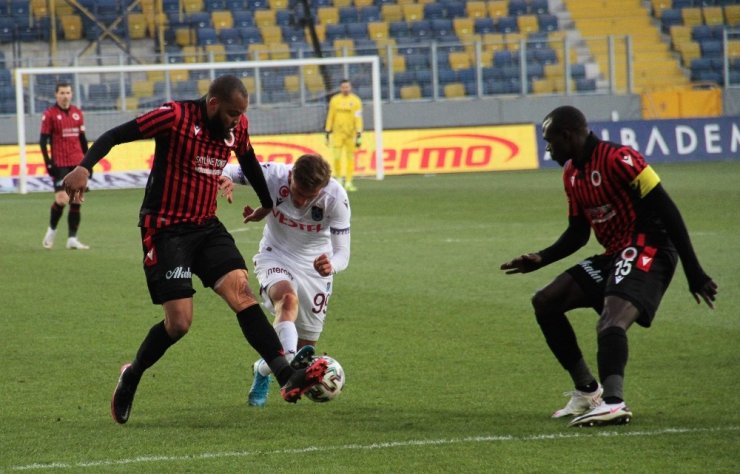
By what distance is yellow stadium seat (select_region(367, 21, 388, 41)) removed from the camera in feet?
114

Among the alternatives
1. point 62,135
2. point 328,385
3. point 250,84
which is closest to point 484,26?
point 250,84

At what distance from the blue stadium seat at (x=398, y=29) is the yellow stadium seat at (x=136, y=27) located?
676 centimetres

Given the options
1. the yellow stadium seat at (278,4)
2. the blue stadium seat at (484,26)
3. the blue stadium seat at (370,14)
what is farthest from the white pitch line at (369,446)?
the blue stadium seat at (484,26)

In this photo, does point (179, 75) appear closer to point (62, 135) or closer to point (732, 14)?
point (62, 135)

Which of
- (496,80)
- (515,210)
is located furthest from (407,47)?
(515,210)

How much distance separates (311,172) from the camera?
22.1 feet

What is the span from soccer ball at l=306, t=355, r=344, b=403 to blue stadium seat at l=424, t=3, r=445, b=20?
30490 mm

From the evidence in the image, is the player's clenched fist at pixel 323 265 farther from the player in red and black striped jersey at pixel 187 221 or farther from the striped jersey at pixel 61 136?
the striped jersey at pixel 61 136

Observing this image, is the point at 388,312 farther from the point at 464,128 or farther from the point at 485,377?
the point at 464,128

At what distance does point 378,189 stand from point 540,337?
1604cm

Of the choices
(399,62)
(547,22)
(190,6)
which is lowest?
(399,62)

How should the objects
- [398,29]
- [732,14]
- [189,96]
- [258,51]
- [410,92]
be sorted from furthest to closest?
[732,14] → [398,29] → [410,92] → [258,51] → [189,96]

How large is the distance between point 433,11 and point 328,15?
3.10 meters

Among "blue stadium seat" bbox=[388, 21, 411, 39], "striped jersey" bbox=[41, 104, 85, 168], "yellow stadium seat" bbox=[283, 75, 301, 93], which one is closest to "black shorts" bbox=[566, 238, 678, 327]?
"striped jersey" bbox=[41, 104, 85, 168]
